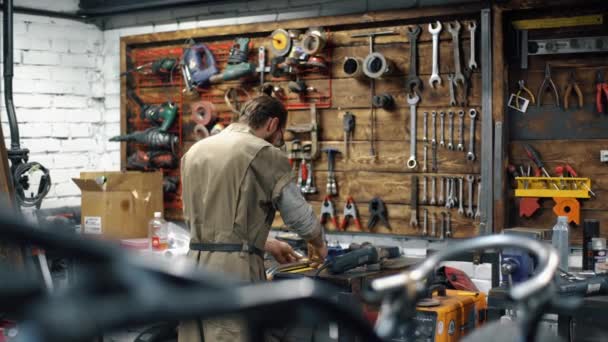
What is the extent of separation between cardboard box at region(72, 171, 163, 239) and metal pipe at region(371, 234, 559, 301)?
4376mm

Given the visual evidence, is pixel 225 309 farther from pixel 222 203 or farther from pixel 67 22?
pixel 67 22

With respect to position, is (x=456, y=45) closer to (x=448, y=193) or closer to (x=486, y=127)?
(x=486, y=127)

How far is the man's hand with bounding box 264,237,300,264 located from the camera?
3855 millimetres

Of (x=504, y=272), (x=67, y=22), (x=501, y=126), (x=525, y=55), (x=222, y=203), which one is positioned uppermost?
(x=67, y=22)

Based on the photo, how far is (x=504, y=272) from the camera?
3.17 m

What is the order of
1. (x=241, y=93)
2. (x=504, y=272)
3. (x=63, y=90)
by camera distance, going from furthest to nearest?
(x=63, y=90) < (x=241, y=93) < (x=504, y=272)

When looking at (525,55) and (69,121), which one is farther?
(69,121)

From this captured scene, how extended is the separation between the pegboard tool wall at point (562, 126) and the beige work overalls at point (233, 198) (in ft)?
5.00

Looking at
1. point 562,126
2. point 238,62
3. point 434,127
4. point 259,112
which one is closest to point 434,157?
point 434,127

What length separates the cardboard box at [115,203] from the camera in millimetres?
4895

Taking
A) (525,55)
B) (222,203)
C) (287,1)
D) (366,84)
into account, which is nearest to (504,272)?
(222,203)

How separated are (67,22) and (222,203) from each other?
2820 millimetres

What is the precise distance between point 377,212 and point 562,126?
1137mm

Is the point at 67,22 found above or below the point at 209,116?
above
